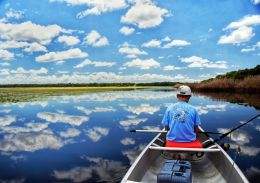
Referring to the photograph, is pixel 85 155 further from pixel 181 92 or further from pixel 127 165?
pixel 181 92

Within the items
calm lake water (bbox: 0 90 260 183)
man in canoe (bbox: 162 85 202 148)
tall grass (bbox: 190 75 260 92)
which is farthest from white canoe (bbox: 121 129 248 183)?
tall grass (bbox: 190 75 260 92)

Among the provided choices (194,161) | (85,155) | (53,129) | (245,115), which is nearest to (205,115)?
(245,115)

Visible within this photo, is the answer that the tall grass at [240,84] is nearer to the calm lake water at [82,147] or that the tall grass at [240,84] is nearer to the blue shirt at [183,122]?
the calm lake water at [82,147]

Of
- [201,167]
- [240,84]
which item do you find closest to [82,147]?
[201,167]

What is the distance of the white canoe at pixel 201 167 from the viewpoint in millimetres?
6065

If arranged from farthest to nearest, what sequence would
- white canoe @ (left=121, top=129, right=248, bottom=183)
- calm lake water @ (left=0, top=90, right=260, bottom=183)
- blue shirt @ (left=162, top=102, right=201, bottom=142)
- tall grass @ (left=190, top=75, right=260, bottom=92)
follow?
1. tall grass @ (left=190, top=75, right=260, bottom=92)
2. calm lake water @ (left=0, top=90, right=260, bottom=183)
3. blue shirt @ (left=162, top=102, right=201, bottom=142)
4. white canoe @ (left=121, top=129, right=248, bottom=183)

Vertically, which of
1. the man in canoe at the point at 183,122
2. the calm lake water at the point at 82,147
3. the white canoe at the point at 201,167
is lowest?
the calm lake water at the point at 82,147

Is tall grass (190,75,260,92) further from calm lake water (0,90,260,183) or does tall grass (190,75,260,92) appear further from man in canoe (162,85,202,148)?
man in canoe (162,85,202,148)

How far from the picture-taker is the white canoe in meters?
6.06

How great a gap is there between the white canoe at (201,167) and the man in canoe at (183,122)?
247mm

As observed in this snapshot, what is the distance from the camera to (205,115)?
20.4m

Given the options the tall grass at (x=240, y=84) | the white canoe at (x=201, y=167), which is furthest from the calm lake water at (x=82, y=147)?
the tall grass at (x=240, y=84)

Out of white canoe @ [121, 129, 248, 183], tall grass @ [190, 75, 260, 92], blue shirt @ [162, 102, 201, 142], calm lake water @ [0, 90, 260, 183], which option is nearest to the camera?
white canoe @ [121, 129, 248, 183]

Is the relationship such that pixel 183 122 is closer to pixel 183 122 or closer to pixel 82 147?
pixel 183 122
